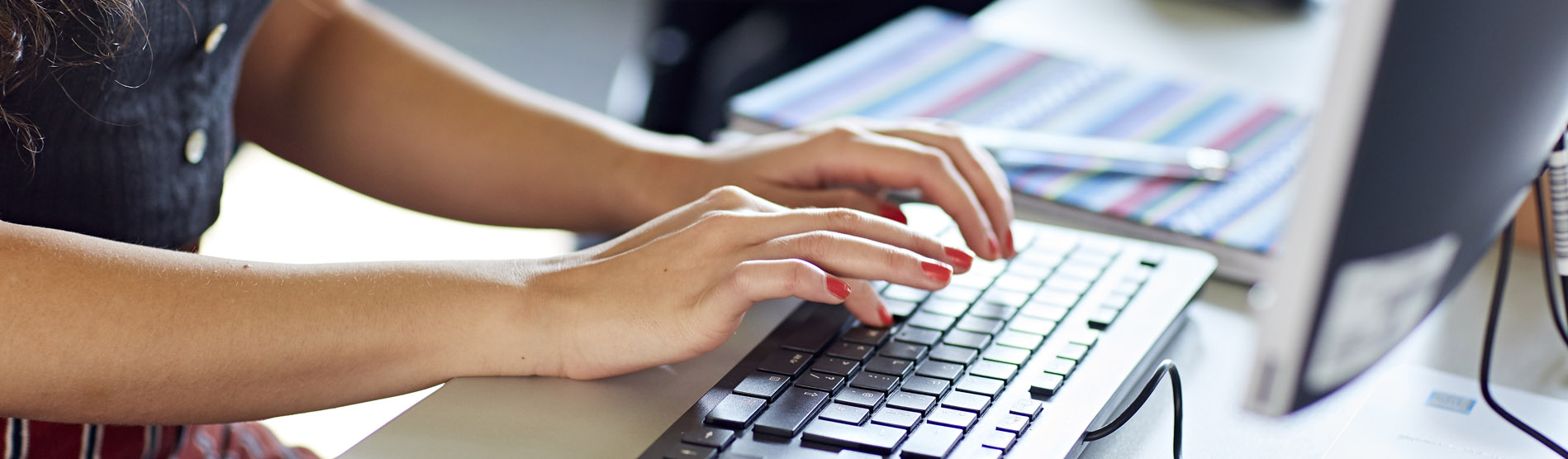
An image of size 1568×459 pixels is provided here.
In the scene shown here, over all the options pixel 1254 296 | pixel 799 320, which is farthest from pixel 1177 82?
pixel 799 320

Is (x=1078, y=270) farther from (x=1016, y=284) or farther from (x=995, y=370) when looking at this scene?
(x=995, y=370)

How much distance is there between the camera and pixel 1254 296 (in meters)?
0.67

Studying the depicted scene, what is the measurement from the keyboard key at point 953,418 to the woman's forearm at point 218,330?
17 cm

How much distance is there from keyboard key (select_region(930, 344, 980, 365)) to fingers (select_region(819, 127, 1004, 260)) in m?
0.11

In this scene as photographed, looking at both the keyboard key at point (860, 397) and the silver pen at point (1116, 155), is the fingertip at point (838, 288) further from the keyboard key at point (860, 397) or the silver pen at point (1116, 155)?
the silver pen at point (1116, 155)

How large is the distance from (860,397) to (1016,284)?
0.16 metres

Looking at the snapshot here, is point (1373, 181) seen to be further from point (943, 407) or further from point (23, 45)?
point (23, 45)

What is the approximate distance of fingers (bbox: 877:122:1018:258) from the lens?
2.17 ft

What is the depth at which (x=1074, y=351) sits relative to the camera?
0.53 m

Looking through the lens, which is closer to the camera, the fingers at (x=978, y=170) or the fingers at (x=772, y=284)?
the fingers at (x=772, y=284)

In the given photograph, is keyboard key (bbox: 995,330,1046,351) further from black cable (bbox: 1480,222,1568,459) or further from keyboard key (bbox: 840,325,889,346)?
black cable (bbox: 1480,222,1568,459)

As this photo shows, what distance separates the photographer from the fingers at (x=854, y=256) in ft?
1.77

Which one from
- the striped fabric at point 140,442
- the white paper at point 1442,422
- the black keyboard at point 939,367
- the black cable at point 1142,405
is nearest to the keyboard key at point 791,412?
the black keyboard at point 939,367

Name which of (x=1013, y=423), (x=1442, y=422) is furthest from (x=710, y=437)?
(x=1442, y=422)
